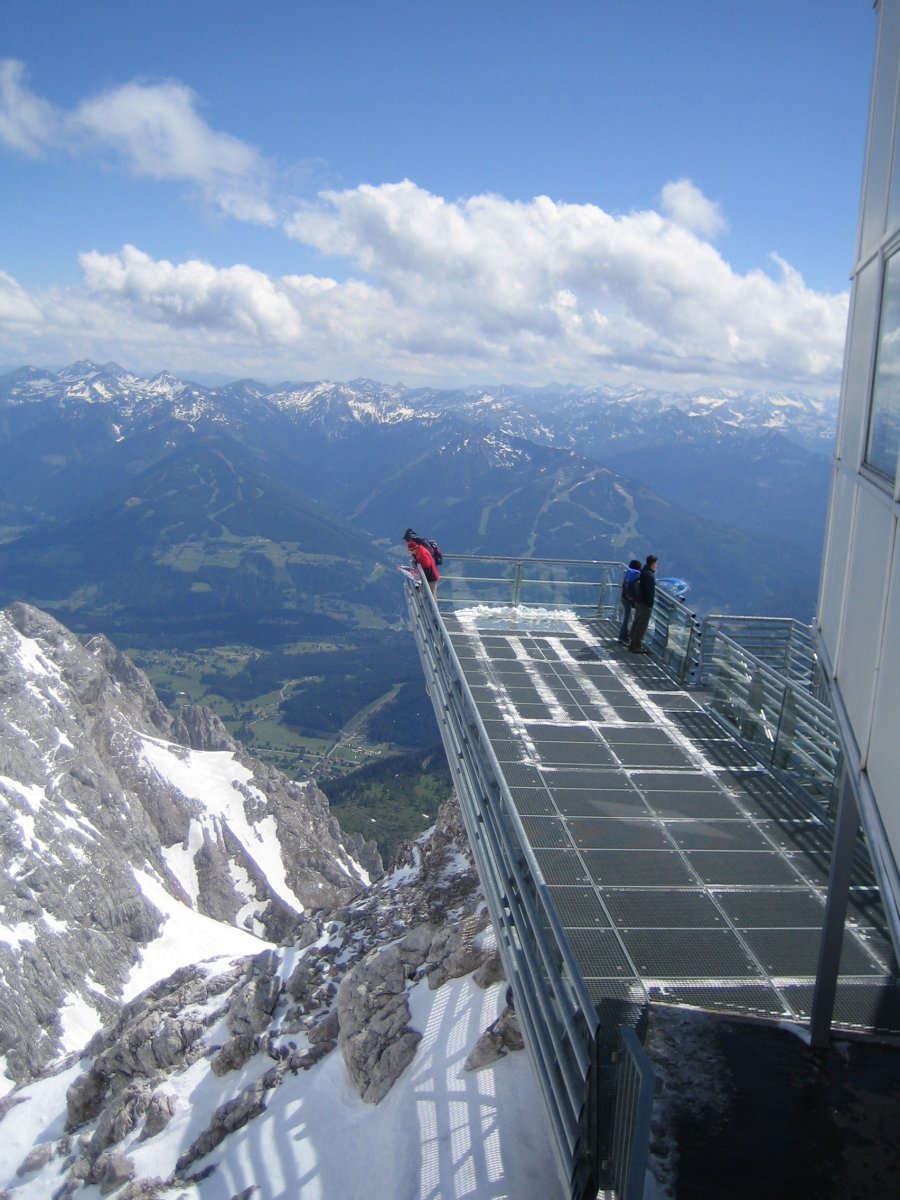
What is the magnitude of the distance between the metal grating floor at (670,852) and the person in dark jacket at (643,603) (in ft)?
6.08

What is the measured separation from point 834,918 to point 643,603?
11703 mm

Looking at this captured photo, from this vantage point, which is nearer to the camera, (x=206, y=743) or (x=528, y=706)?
(x=528, y=706)

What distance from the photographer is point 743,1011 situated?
720cm

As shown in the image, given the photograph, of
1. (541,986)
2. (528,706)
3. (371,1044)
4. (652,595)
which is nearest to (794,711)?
(528,706)

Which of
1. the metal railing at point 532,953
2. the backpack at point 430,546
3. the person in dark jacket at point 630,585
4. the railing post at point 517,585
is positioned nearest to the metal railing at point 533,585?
the railing post at point 517,585

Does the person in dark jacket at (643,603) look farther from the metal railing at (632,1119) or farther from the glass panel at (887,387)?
the metal railing at (632,1119)

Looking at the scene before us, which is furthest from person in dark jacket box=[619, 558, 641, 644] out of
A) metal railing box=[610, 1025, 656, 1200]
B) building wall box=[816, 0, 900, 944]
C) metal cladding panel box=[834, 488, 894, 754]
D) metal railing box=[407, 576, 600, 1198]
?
metal railing box=[610, 1025, 656, 1200]

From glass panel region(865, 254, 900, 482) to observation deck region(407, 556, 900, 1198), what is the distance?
338 centimetres

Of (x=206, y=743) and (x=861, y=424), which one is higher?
(x=861, y=424)

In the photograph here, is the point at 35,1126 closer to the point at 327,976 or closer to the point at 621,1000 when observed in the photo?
Answer: the point at 327,976

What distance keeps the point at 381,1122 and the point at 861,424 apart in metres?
11.9

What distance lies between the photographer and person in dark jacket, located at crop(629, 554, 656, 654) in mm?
17359

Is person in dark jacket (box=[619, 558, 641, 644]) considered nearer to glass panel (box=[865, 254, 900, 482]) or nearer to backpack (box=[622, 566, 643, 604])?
backpack (box=[622, 566, 643, 604])

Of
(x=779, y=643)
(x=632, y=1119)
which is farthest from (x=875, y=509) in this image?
(x=779, y=643)
